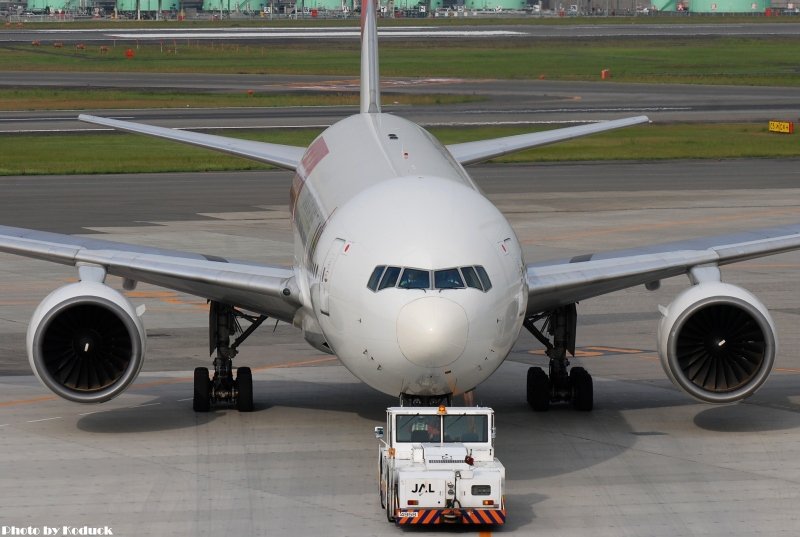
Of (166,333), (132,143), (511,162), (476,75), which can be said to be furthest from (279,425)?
(476,75)

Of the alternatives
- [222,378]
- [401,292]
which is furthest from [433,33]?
[401,292]

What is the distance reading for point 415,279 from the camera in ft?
64.1

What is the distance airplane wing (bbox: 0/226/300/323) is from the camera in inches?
937

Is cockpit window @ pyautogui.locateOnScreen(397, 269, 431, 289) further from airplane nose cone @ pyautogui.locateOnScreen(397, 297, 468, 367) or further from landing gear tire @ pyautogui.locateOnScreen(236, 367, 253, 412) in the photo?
landing gear tire @ pyautogui.locateOnScreen(236, 367, 253, 412)

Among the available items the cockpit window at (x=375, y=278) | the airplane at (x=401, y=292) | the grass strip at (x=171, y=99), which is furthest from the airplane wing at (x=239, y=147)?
the grass strip at (x=171, y=99)

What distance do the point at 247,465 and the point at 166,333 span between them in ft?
40.7

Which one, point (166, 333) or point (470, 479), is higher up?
point (470, 479)

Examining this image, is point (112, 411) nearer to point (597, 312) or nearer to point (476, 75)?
point (597, 312)

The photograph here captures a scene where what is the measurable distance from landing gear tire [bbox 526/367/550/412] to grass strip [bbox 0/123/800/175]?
1682 inches

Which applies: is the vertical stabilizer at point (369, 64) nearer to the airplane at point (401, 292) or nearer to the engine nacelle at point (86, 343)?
the airplane at point (401, 292)

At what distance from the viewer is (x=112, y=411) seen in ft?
84.3

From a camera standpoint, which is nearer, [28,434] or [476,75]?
[28,434]

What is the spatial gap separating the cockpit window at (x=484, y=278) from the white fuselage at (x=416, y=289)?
0.09ft

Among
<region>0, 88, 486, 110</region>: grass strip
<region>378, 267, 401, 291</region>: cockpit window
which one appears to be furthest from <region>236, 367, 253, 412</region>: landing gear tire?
<region>0, 88, 486, 110</region>: grass strip
